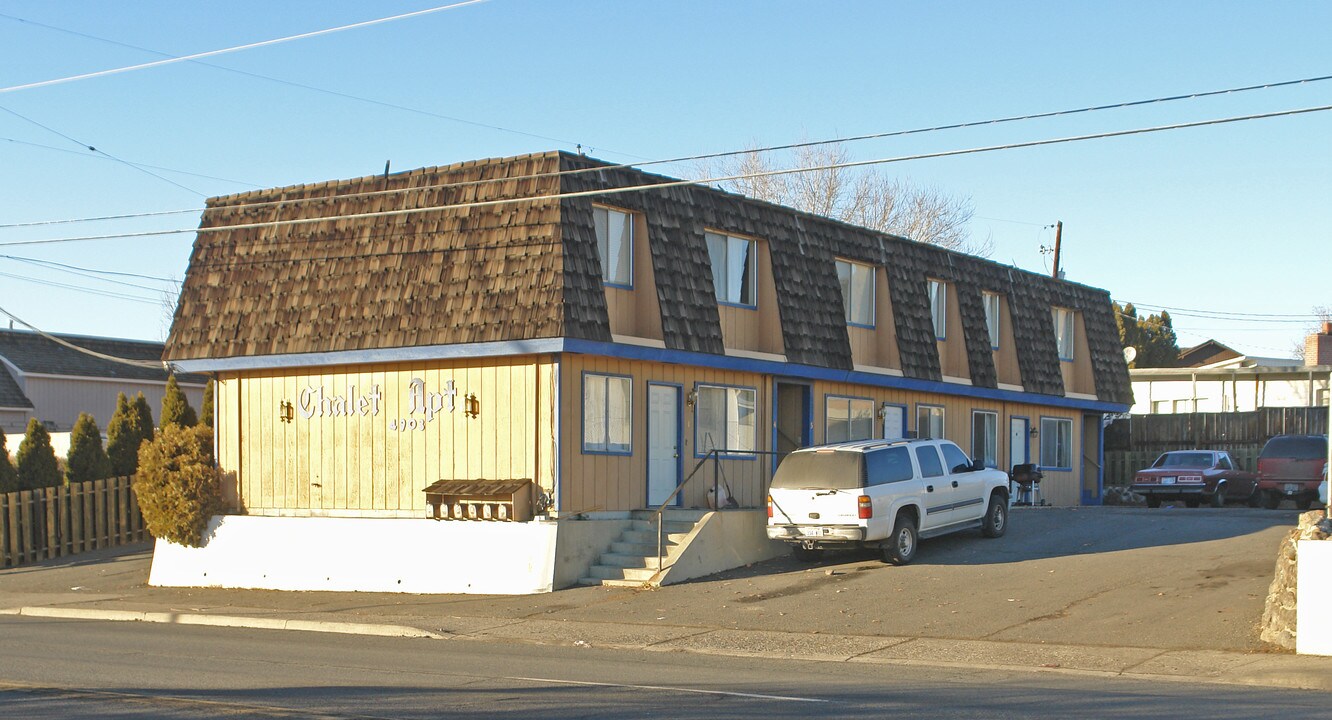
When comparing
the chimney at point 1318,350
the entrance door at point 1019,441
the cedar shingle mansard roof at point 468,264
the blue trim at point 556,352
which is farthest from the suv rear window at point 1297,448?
the chimney at point 1318,350

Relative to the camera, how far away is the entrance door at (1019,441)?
32438mm

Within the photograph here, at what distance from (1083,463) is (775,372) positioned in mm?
14224

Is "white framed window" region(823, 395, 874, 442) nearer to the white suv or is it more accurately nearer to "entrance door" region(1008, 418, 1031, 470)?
the white suv

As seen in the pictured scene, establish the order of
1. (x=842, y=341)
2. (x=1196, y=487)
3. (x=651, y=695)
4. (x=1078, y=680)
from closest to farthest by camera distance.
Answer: (x=651, y=695), (x=1078, y=680), (x=842, y=341), (x=1196, y=487)

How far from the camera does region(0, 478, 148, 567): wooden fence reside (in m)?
26.1

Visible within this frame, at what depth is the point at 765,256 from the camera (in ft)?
82.1

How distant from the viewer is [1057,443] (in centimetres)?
3475

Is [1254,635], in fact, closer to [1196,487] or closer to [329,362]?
[329,362]

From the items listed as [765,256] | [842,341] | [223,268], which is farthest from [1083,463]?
[223,268]

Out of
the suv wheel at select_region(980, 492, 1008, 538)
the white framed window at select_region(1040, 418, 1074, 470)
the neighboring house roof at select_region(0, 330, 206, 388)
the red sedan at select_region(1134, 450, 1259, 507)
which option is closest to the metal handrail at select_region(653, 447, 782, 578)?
the suv wheel at select_region(980, 492, 1008, 538)

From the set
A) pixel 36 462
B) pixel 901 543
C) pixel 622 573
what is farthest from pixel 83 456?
pixel 901 543

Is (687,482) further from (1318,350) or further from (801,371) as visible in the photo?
(1318,350)

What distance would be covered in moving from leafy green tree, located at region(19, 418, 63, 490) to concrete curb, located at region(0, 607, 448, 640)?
7.92 meters

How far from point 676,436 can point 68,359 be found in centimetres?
2526
